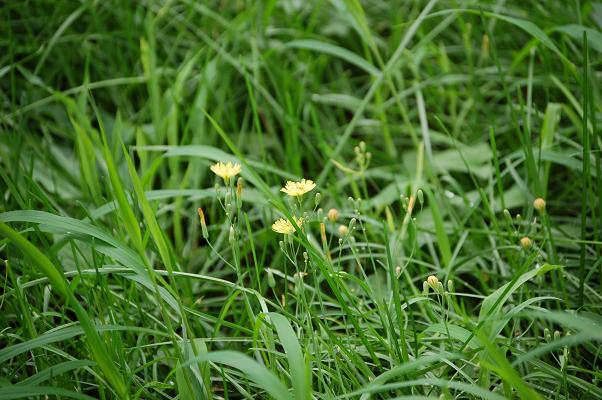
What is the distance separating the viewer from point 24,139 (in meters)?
1.74

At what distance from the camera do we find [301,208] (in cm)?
101

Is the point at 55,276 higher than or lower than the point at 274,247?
higher

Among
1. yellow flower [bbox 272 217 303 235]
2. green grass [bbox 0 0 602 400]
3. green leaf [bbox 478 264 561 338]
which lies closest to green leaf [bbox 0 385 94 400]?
green grass [bbox 0 0 602 400]

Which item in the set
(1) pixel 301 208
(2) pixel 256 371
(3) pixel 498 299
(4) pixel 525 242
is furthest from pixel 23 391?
(4) pixel 525 242

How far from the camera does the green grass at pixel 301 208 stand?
952 mm

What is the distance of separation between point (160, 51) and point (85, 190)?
73 centimetres

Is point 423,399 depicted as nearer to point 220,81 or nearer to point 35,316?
point 35,316

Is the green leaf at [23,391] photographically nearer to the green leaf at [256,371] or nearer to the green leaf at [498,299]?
the green leaf at [256,371]

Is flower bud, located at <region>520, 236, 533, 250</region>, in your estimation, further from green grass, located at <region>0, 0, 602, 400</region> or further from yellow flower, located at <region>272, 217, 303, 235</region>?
yellow flower, located at <region>272, 217, 303, 235</region>

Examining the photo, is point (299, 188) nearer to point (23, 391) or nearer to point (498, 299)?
point (498, 299)

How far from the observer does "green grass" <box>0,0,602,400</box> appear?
952 mm

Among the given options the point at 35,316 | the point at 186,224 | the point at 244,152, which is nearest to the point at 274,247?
the point at 186,224

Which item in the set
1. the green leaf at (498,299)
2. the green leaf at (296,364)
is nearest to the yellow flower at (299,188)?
the green leaf at (296,364)

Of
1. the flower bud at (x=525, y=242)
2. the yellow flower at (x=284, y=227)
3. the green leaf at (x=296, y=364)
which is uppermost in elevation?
the yellow flower at (x=284, y=227)
